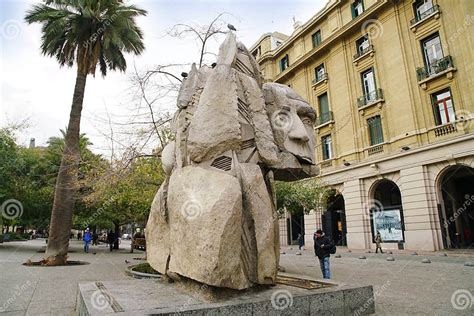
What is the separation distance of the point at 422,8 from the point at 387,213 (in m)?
12.4

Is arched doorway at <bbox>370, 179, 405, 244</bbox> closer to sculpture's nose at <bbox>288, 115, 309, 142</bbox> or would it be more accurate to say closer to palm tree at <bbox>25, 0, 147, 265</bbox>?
sculpture's nose at <bbox>288, 115, 309, 142</bbox>

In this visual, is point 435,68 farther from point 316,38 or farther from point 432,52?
point 316,38

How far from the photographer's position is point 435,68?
1859 centimetres

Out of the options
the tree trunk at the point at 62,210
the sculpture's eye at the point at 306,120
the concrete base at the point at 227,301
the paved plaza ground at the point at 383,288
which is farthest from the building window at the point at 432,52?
the tree trunk at the point at 62,210

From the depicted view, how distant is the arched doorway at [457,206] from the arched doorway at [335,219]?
662cm

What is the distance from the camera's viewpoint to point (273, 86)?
6707mm

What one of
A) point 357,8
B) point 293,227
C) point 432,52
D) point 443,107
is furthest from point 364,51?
point 293,227

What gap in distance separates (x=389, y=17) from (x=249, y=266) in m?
21.6

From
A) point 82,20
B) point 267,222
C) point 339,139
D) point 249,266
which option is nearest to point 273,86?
point 267,222

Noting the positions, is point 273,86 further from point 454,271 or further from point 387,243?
point 387,243

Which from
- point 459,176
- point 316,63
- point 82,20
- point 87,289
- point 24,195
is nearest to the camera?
point 87,289

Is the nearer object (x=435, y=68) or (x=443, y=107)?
(x=443, y=107)

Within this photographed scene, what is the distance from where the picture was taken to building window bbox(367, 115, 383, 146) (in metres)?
21.4

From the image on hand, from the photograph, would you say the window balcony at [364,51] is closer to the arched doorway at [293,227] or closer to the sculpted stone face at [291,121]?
the arched doorway at [293,227]
